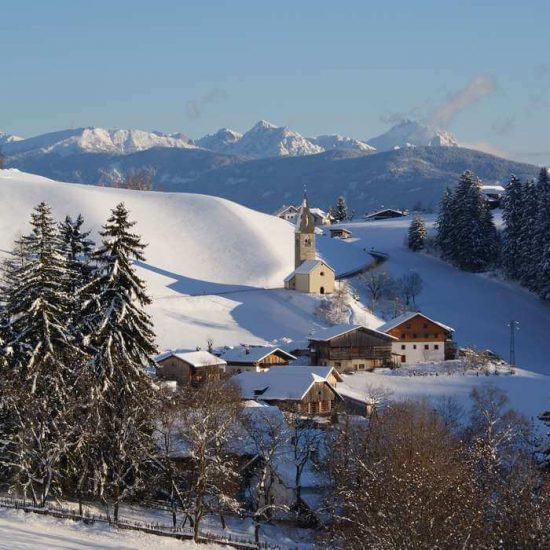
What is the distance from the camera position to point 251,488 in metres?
35.5

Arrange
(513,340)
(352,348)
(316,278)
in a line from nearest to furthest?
(352,348) → (513,340) → (316,278)

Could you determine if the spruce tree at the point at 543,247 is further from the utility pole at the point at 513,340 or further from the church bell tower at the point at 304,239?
the church bell tower at the point at 304,239

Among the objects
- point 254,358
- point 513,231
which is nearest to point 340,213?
point 513,231

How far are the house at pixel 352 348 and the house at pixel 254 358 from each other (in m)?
3.17

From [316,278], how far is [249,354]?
26770mm

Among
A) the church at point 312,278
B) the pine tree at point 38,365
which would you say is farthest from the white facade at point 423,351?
the pine tree at point 38,365

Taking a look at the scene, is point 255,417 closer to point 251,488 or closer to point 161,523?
point 251,488

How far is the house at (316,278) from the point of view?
279ft

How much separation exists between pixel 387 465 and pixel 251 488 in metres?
9.68

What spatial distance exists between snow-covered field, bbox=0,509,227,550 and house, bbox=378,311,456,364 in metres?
40.2

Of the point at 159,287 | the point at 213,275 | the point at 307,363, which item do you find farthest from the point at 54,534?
the point at 213,275

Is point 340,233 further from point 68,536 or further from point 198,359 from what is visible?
point 68,536

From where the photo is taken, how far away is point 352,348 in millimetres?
63688

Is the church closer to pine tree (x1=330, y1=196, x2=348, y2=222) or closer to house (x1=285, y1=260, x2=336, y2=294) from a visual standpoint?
house (x1=285, y1=260, x2=336, y2=294)
